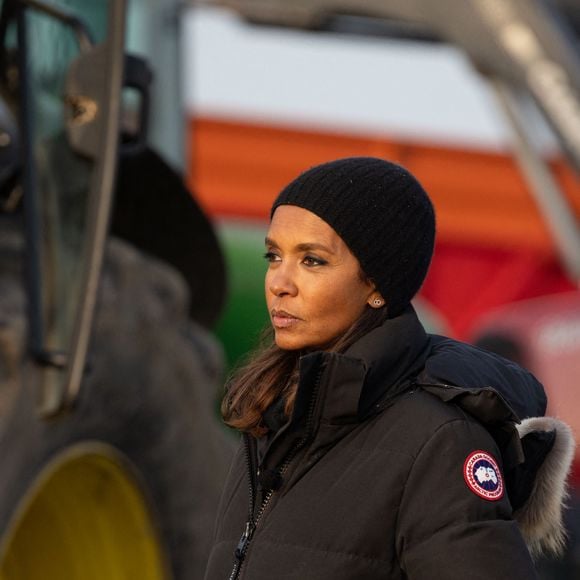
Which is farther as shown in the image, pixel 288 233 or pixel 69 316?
pixel 69 316

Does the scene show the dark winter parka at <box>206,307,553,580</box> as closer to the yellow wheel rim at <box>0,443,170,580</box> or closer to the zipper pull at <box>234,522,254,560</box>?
the zipper pull at <box>234,522,254,560</box>

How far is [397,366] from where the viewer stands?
129 cm

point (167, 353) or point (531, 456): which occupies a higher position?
point (531, 456)

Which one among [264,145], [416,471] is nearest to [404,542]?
[416,471]

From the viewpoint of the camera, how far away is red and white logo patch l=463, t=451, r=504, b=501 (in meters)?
1.18

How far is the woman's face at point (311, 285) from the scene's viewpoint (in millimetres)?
1290

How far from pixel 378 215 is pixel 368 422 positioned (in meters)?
0.18

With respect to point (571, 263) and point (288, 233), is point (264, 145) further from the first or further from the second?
point (288, 233)

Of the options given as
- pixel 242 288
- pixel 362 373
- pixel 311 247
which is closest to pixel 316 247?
pixel 311 247

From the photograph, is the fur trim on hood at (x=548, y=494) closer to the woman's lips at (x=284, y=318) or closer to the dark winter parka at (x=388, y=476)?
the dark winter parka at (x=388, y=476)

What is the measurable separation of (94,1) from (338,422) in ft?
7.00

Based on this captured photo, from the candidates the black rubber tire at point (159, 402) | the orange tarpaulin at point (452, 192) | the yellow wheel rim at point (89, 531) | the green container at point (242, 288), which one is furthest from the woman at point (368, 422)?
the orange tarpaulin at point (452, 192)

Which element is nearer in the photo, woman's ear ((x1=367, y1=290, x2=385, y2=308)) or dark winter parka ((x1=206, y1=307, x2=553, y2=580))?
dark winter parka ((x1=206, y1=307, x2=553, y2=580))

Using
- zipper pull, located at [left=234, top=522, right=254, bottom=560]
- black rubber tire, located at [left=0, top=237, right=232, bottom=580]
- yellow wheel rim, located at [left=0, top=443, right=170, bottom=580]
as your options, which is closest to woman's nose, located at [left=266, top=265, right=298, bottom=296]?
zipper pull, located at [left=234, top=522, right=254, bottom=560]
